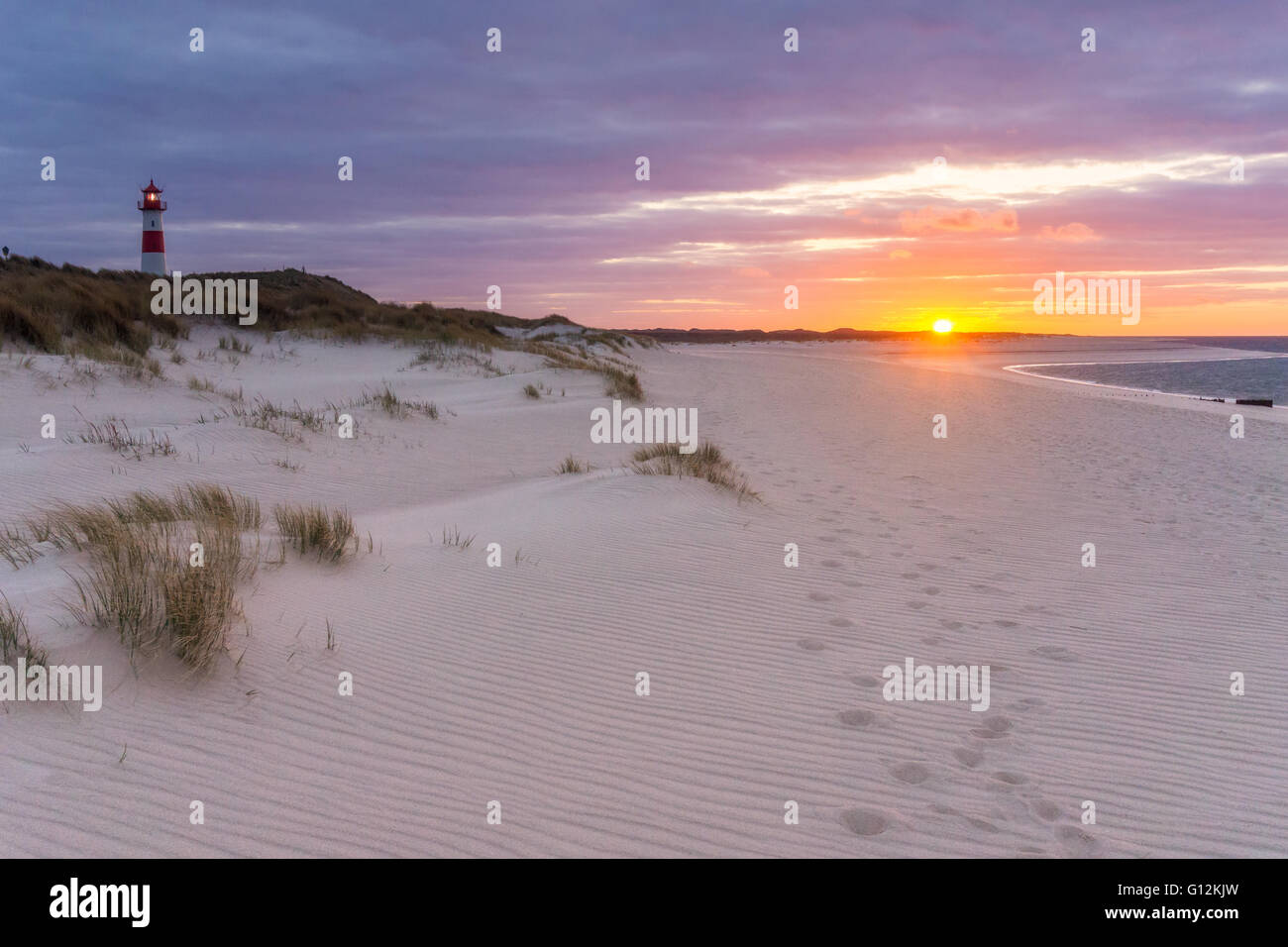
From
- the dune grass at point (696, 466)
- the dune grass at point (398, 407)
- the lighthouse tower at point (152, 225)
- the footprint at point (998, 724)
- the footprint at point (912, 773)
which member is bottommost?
the footprint at point (912, 773)

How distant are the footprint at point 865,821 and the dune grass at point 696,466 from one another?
5394 millimetres

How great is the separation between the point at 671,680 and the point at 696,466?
5.23 metres

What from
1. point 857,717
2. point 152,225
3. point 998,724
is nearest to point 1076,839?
point 998,724

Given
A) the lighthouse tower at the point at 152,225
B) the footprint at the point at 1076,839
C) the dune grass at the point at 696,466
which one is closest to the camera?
the footprint at the point at 1076,839

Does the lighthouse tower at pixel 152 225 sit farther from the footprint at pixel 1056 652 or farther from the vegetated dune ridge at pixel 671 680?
the footprint at pixel 1056 652

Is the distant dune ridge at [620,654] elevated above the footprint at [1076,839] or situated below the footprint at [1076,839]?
above

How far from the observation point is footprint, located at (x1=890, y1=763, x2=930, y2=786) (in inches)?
134

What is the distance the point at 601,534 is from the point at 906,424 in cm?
1187

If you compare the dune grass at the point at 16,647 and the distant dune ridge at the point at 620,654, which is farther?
the dune grass at the point at 16,647

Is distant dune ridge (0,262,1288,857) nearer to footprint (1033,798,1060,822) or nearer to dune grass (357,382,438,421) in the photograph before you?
footprint (1033,798,1060,822)

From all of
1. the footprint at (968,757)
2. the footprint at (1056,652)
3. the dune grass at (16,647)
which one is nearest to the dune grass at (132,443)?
the dune grass at (16,647)

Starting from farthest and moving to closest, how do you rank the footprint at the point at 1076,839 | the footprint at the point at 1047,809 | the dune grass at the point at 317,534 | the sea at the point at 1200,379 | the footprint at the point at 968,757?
the sea at the point at 1200,379
the dune grass at the point at 317,534
the footprint at the point at 968,757
the footprint at the point at 1047,809
the footprint at the point at 1076,839

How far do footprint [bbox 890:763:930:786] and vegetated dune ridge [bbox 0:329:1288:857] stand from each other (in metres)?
0.01

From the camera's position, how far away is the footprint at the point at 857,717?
3.90 metres
